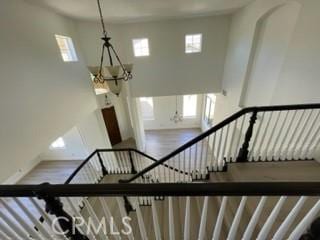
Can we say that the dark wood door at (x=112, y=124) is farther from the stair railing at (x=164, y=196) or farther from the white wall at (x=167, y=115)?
the stair railing at (x=164, y=196)

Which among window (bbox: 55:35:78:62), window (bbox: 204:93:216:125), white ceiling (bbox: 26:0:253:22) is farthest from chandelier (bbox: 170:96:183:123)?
window (bbox: 55:35:78:62)

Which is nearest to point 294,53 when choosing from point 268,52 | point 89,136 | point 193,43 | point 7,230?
point 268,52

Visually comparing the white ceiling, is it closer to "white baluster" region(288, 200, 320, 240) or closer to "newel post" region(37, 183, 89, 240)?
"newel post" region(37, 183, 89, 240)

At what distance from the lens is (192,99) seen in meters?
8.79

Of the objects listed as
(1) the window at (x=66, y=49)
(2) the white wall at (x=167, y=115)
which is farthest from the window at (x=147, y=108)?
(1) the window at (x=66, y=49)

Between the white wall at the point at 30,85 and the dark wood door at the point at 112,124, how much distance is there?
376cm

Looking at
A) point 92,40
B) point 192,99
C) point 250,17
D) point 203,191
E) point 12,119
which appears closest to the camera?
point 203,191

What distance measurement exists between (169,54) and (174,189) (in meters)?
5.12

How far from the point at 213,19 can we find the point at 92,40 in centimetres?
350

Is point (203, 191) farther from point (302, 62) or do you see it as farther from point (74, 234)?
point (302, 62)

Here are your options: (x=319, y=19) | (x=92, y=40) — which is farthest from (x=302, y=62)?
(x=92, y=40)

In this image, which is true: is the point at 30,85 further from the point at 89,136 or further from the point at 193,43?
the point at 193,43

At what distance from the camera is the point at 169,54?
538cm

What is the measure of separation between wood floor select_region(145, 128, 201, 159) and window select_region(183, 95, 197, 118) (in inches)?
31.8
